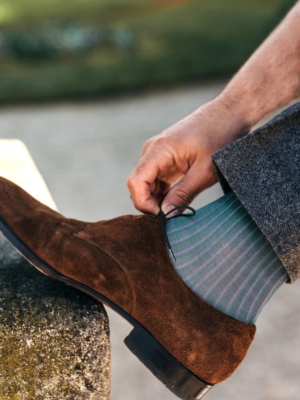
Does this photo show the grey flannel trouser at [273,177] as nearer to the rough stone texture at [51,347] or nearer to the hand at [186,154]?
the hand at [186,154]

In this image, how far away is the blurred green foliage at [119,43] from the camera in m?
4.76

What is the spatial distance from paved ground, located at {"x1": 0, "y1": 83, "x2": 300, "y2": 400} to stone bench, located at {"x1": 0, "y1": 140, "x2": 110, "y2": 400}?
0.65 meters

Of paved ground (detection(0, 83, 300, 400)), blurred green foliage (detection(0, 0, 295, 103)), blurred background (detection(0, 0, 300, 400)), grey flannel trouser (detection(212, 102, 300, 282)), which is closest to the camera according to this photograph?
grey flannel trouser (detection(212, 102, 300, 282))

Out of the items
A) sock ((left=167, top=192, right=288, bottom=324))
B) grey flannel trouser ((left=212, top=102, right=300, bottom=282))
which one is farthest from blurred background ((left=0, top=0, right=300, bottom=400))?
grey flannel trouser ((left=212, top=102, right=300, bottom=282))

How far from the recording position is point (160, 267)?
3.27 ft

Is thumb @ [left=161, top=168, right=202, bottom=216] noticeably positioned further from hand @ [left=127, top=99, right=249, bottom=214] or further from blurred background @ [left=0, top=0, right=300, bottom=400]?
blurred background @ [left=0, top=0, right=300, bottom=400]

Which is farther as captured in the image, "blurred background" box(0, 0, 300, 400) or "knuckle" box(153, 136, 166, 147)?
"blurred background" box(0, 0, 300, 400)

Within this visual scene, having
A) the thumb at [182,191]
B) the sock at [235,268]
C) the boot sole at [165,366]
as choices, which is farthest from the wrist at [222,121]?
the boot sole at [165,366]

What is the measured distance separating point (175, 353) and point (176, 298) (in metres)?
0.11

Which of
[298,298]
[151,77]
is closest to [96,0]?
[151,77]

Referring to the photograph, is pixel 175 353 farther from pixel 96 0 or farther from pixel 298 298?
pixel 96 0

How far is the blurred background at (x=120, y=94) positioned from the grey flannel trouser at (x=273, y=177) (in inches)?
35.8

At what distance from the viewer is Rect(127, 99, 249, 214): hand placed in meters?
1.13

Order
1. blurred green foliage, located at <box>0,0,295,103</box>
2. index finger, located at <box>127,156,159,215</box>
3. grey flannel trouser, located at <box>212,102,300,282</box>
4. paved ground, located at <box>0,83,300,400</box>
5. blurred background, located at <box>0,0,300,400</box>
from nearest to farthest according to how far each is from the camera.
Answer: grey flannel trouser, located at <box>212,102,300,282</box> → index finger, located at <box>127,156,159,215</box> → paved ground, located at <box>0,83,300,400</box> → blurred background, located at <box>0,0,300,400</box> → blurred green foliage, located at <box>0,0,295,103</box>
